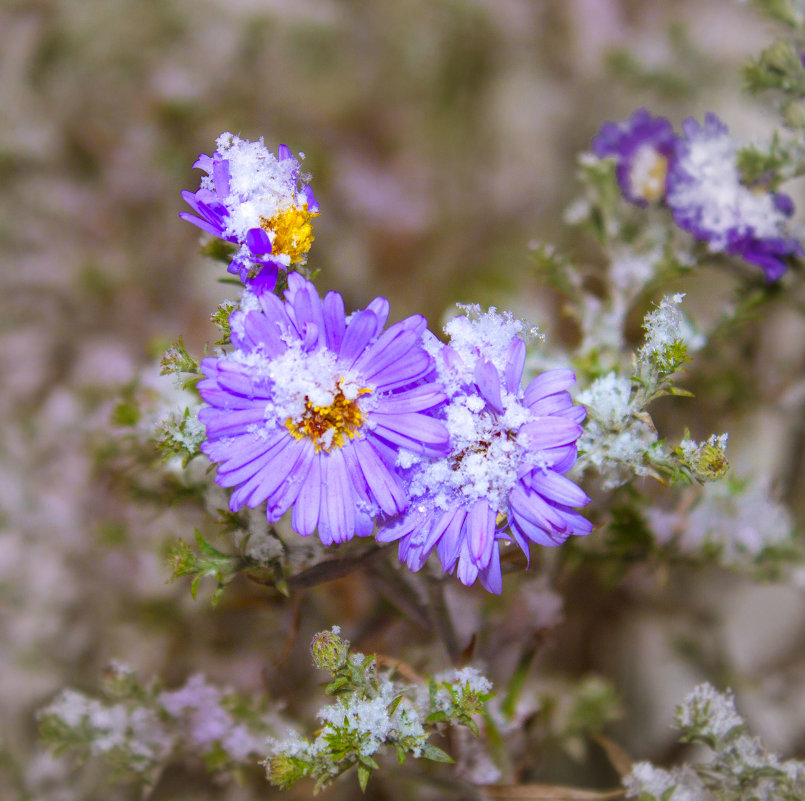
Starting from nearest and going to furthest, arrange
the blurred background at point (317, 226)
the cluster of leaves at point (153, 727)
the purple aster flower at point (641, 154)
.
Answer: the cluster of leaves at point (153, 727)
the purple aster flower at point (641, 154)
the blurred background at point (317, 226)

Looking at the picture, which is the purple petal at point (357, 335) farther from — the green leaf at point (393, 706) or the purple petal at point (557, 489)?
the green leaf at point (393, 706)

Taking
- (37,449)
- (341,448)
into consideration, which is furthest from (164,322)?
(341,448)

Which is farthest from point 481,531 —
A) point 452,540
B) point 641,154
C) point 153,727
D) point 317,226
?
point 317,226

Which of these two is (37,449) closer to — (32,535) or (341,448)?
(32,535)

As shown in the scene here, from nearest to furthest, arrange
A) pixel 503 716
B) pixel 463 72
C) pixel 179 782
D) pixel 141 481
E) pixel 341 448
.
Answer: pixel 341 448 → pixel 503 716 → pixel 141 481 → pixel 179 782 → pixel 463 72

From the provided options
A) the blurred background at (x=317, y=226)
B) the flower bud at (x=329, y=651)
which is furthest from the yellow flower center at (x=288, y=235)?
the blurred background at (x=317, y=226)

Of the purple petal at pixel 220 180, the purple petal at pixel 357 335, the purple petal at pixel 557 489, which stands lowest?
the purple petal at pixel 557 489

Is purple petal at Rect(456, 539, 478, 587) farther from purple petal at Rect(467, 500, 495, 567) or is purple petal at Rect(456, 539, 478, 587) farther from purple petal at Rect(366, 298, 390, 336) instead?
purple petal at Rect(366, 298, 390, 336)
